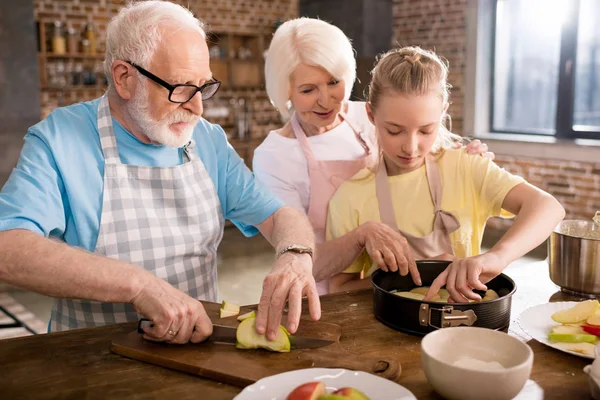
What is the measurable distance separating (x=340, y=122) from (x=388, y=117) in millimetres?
661

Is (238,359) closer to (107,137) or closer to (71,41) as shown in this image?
(107,137)

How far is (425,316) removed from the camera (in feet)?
4.38

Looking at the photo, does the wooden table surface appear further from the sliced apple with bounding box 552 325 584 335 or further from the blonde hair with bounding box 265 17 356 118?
the blonde hair with bounding box 265 17 356 118

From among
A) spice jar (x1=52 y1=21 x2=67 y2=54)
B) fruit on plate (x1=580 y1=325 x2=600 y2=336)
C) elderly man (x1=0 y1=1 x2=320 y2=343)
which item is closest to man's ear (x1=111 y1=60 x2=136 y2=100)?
elderly man (x1=0 y1=1 x2=320 y2=343)

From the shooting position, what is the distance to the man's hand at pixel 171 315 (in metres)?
1.31

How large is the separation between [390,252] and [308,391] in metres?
0.68

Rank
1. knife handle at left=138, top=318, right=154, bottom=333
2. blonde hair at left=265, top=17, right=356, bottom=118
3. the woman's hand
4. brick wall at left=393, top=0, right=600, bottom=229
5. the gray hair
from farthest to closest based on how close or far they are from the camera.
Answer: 1. brick wall at left=393, top=0, right=600, bottom=229
2. blonde hair at left=265, top=17, right=356, bottom=118
3. the gray hair
4. the woman's hand
5. knife handle at left=138, top=318, right=154, bottom=333

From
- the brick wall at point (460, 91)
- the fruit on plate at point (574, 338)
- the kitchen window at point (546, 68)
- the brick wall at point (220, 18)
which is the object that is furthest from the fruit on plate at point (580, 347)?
the brick wall at point (220, 18)

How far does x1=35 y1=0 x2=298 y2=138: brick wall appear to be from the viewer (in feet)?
21.9

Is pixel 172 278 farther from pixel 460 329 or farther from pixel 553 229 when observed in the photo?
pixel 553 229

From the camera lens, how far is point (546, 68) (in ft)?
21.4

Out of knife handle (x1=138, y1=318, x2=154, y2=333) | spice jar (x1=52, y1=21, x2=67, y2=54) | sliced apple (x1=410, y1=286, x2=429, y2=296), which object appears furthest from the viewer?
spice jar (x1=52, y1=21, x2=67, y2=54)

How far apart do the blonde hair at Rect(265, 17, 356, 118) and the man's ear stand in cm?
73

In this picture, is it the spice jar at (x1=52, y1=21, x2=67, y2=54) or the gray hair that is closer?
the gray hair
